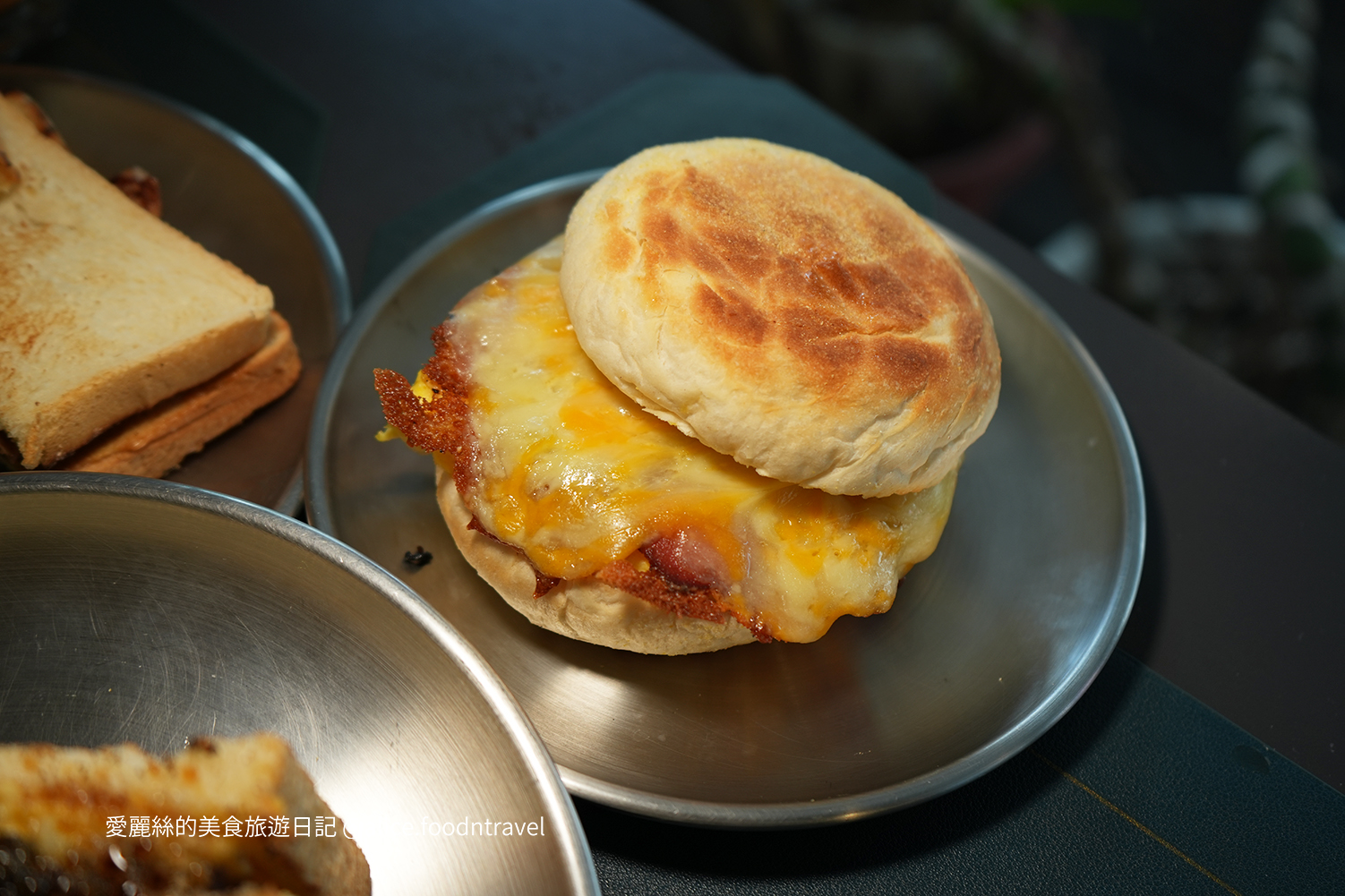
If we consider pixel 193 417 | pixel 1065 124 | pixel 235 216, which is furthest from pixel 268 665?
pixel 1065 124

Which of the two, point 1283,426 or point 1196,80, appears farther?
point 1196,80

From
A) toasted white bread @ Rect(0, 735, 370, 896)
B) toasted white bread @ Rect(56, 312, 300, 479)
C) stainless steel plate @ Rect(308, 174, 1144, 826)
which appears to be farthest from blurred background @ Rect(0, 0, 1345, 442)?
toasted white bread @ Rect(0, 735, 370, 896)

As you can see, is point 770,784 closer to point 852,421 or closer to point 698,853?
point 698,853

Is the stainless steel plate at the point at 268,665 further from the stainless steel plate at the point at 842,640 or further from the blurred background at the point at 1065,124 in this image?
the blurred background at the point at 1065,124

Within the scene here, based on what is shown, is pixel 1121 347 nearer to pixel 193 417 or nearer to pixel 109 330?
pixel 193 417

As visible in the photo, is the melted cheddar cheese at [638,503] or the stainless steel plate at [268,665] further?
the melted cheddar cheese at [638,503]

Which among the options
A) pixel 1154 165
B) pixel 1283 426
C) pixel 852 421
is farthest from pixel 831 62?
pixel 852 421

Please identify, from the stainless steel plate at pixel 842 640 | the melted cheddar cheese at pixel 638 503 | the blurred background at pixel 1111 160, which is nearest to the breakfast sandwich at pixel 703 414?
the melted cheddar cheese at pixel 638 503
